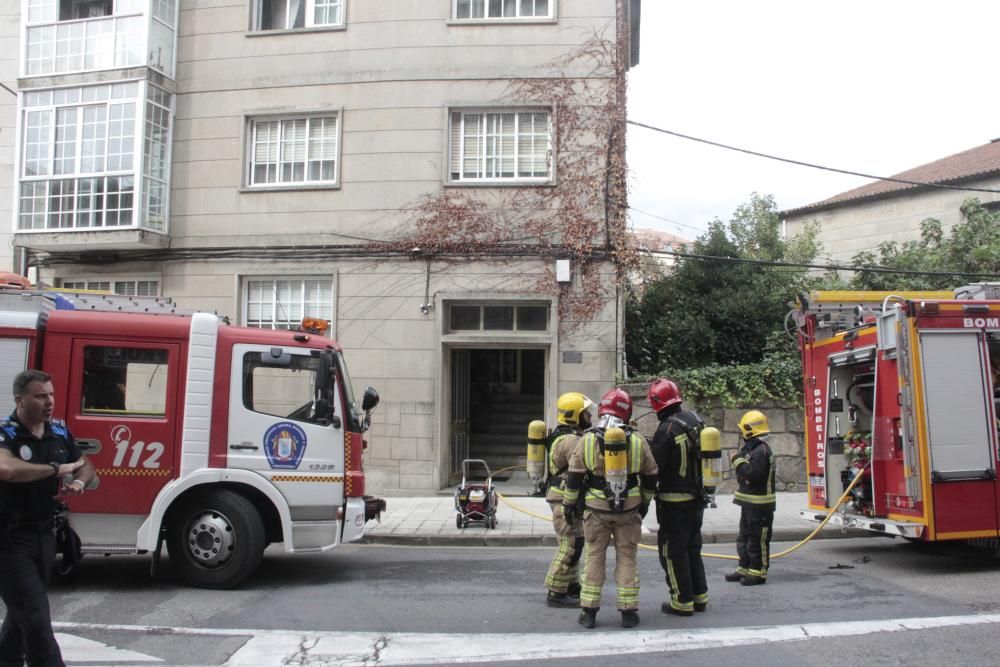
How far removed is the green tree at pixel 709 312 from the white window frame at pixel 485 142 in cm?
318

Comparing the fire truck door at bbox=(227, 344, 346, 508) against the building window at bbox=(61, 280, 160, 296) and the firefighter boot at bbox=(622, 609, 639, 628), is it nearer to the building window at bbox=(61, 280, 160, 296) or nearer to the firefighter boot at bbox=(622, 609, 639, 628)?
the firefighter boot at bbox=(622, 609, 639, 628)

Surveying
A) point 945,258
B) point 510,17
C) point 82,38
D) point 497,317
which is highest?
point 510,17

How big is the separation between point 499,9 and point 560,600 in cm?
1089

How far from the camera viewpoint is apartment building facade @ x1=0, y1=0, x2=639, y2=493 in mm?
13750

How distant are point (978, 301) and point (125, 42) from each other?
44.8ft

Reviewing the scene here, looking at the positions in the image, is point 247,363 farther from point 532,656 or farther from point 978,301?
point 978,301

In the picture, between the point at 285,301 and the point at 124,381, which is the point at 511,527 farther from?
the point at 285,301

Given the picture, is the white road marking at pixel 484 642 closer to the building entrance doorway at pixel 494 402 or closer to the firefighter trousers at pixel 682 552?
the firefighter trousers at pixel 682 552

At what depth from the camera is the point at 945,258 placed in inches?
611

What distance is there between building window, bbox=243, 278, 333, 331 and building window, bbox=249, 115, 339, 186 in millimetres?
1735

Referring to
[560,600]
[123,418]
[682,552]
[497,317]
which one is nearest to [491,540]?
[560,600]

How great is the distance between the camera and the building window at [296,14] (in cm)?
1476

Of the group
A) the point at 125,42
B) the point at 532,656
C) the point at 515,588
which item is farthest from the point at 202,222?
the point at 532,656

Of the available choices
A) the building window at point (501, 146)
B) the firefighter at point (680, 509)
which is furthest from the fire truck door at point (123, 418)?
the building window at point (501, 146)
